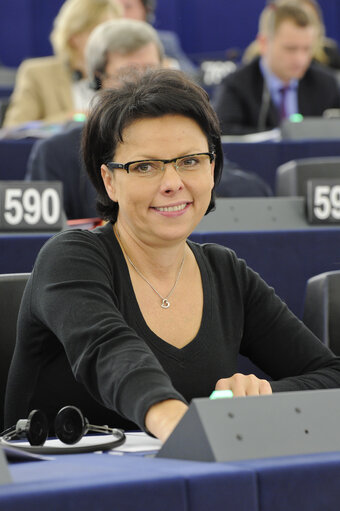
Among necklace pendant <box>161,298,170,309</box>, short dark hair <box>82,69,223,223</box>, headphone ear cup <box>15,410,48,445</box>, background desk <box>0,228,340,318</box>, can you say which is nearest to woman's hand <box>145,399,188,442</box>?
headphone ear cup <box>15,410,48,445</box>

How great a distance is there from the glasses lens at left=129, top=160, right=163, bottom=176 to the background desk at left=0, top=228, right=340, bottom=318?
80cm

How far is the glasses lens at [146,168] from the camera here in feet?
5.66

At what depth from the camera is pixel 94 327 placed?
1514 mm

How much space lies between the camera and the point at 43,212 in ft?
8.68

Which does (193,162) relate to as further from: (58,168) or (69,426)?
(58,168)

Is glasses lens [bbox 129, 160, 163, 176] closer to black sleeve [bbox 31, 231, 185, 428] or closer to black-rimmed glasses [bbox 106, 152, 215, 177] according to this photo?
black-rimmed glasses [bbox 106, 152, 215, 177]

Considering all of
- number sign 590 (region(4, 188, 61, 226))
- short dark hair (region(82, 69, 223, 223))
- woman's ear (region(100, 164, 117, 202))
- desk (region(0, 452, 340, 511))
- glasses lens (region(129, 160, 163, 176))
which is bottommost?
desk (region(0, 452, 340, 511))

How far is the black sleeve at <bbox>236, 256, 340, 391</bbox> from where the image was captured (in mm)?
1895

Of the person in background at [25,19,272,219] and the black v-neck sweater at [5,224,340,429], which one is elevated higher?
the person in background at [25,19,272,219]

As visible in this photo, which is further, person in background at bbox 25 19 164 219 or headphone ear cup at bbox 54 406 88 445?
person in background at bbox 25 19 164 219

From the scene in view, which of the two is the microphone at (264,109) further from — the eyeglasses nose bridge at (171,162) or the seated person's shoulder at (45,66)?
the eyeglasses nose bridge at (171,162)

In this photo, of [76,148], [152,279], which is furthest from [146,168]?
[76,148]

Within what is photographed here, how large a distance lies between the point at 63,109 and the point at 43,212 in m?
2.17

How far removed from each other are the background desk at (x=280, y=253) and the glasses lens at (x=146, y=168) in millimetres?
802
